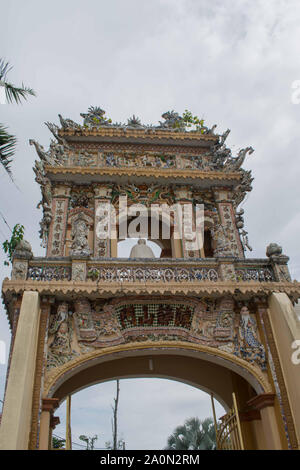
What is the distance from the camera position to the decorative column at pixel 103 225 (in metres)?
10.3

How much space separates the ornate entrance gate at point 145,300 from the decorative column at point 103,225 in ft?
0.12

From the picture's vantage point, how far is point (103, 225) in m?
10.7

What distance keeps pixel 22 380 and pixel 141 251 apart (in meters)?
4.62

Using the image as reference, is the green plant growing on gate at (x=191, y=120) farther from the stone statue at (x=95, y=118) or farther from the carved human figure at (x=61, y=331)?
the carved human figure at (x=61, y=331)

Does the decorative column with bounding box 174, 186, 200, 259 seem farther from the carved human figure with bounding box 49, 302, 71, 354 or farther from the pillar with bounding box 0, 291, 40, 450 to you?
the pillar with bounding box 0, 291, 40, 450

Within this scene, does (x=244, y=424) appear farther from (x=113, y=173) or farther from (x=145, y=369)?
(x=113, y=173)

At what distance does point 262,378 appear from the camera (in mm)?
8281

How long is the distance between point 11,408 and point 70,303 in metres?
2.61

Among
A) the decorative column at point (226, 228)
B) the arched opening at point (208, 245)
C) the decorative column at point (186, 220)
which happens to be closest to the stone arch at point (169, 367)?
the decorative column at point (226, 228)

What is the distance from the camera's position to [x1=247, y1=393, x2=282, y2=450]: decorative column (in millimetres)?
7777

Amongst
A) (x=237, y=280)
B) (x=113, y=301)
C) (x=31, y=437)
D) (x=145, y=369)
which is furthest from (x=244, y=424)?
(x=31, y=437)

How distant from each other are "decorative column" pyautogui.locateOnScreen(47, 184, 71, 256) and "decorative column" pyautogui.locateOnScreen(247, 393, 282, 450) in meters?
5.66

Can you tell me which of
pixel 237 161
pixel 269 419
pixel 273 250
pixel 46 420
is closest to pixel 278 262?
pixel 273 250

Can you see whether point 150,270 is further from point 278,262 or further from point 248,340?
point 278,262
